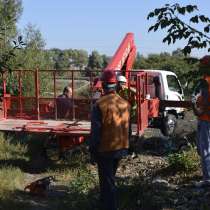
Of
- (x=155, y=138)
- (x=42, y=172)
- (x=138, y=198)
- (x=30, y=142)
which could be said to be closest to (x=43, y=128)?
(x=42, y=172)

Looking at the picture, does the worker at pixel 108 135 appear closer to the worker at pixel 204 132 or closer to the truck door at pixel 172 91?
the worker at pixel 204 132

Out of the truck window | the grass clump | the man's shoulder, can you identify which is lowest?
the grass clump

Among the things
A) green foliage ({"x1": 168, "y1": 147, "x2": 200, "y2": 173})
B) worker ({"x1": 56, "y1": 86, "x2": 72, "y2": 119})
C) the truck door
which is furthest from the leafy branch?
the truck door

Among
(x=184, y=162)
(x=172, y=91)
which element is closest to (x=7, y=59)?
(x=184, y=162)

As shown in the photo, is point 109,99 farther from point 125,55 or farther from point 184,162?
point 125,55

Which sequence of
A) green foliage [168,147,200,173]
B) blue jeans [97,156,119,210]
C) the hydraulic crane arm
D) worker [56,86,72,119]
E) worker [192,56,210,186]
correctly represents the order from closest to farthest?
blue jeans [97,156,119,210]
worker [192,56,210,186]
green foliage [168,147,200,173]
worker [56,86,72,119]
the hydraulic crane arm

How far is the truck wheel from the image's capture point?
16394mm

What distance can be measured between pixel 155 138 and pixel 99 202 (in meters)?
6.57

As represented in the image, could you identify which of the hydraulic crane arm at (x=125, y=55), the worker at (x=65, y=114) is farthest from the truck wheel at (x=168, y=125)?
the worker at (x=65, y=114)

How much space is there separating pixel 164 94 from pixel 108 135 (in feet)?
32.8

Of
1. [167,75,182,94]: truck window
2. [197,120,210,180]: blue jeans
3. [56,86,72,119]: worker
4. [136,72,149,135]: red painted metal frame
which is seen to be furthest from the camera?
[167,75,182,94]: truck window

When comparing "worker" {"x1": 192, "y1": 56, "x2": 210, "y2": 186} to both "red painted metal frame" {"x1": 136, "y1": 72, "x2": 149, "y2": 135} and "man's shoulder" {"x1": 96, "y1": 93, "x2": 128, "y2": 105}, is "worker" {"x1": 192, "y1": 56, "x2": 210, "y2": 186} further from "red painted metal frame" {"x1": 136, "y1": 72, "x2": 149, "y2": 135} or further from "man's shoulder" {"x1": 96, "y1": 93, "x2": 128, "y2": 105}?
"red painted metal frame" {"x1": 136, "y1": 72, "x2": 149, "y2": 135}

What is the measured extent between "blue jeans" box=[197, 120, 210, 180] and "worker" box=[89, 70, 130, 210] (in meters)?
1.76

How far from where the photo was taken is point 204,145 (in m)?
8.70
